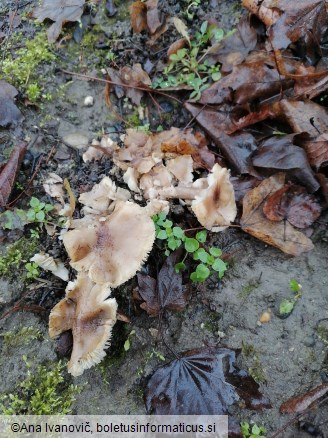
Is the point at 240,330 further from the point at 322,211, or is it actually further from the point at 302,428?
→ the point at 322,211

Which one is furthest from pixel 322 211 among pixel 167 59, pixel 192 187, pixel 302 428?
pixel 167 59

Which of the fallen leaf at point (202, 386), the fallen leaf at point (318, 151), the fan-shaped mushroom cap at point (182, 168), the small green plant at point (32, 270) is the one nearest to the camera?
the fallen leaf at point (202, 386)

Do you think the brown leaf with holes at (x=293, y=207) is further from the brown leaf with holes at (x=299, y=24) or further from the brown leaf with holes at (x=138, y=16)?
the brown leaf with holes at (x=138, y=16)

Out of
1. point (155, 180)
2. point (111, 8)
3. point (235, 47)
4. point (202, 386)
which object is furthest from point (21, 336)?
point (111, 8)

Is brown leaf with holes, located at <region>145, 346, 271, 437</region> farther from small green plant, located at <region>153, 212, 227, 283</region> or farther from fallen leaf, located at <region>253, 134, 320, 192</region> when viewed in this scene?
fallen leaf, located at <region>253, 134, 320, 192</region>

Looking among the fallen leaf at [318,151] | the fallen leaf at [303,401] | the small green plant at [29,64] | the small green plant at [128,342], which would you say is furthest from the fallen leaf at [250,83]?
the fallen leaf at [303,401]

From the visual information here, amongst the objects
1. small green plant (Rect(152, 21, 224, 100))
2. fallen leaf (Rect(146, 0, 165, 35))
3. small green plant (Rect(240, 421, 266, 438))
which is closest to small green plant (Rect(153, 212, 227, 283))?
small green plant (Rect(240, 421, 266, 438))

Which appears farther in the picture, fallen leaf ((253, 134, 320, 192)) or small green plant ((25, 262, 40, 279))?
fallen leaf ((253, 134, 320, 192))

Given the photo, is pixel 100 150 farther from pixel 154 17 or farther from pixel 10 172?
pixel 154 17
